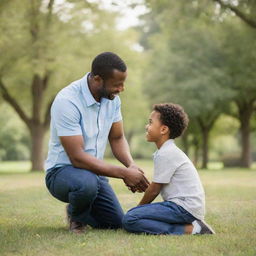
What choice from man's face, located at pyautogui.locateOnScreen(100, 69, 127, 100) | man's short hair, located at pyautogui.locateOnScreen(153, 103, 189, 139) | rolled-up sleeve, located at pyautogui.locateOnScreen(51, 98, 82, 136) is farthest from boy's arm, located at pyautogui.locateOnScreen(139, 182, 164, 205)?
man's face, located at pyautogui.locateOnScreen(100, 69, 127, 100)

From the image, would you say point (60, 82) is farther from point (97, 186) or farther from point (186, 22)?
point (97, 186)

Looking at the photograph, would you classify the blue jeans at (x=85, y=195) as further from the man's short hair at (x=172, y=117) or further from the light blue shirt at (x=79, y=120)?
the man's short hair at (x=172, y=117)

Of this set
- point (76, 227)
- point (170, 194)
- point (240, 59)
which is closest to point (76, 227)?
point (76, 227)

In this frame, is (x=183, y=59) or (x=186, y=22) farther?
(x=183, y=59)

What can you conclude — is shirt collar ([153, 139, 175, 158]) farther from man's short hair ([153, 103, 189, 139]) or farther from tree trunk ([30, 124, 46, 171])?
tree trunk ([30, 124, 46, 171])

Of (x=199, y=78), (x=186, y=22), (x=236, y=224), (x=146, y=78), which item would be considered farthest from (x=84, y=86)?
(x=146, y=78)

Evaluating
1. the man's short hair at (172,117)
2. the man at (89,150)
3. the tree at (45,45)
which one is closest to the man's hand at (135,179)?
the man at (89,150)

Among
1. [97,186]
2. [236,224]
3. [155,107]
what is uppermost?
[155,107]

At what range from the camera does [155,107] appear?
614 cm

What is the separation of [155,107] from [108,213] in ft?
4.39

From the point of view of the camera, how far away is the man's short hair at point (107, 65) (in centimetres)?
579

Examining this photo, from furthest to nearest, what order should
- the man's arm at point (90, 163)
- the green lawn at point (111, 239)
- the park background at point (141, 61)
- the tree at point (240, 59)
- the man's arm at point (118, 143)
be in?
the tree at point (240, 59)
the park background at point (141, 61)
the man's arm at point (118, 143)
the man's arm at point (90, 163)
the green lawn at point (111, 239)

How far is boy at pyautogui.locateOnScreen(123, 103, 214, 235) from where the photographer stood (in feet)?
19.3

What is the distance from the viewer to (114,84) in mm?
5852
